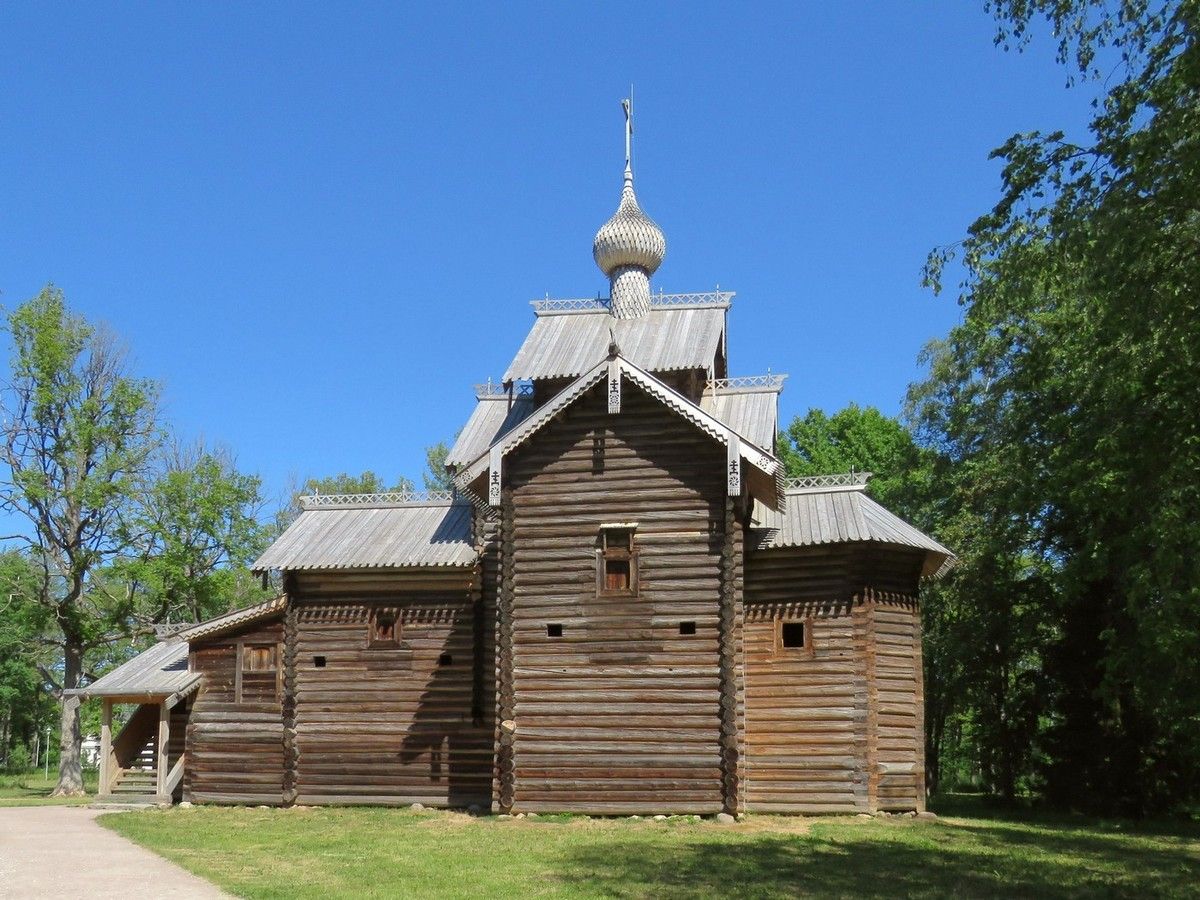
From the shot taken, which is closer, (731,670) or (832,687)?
(731,670)

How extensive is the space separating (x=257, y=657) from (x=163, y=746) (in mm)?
3236

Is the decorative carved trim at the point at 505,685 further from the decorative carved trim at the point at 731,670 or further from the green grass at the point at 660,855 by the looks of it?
the decorative carved trim at the point at 731,670

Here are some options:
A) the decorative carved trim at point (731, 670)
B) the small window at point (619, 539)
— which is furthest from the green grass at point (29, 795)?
the decorative carved trim at point (731, 670)

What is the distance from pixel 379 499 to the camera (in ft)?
104

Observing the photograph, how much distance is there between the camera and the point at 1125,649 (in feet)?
82.7

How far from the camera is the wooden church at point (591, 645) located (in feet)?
81.4

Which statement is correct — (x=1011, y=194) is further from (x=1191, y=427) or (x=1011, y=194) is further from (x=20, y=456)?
(x=20, y=456)

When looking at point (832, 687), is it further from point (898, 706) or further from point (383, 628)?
point (383, 628)

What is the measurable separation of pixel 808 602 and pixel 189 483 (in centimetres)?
2634

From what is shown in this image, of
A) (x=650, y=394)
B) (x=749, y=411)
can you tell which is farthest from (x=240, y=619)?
(x=749, y=411)

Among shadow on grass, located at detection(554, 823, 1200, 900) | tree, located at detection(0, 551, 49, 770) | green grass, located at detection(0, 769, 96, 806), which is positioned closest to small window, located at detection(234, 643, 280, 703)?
green grass, located at detection(0, 769, 96, 806)

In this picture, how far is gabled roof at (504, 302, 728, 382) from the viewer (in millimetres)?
31297

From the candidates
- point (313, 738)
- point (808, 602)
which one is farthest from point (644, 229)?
point (313, 738)

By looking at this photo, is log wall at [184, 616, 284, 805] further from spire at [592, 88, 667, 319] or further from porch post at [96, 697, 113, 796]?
spire at [592, 88, 667, 319]
